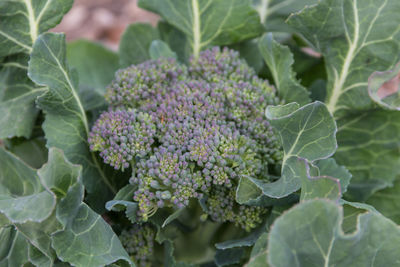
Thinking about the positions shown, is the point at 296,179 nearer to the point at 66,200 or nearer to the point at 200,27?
the point at 66,200

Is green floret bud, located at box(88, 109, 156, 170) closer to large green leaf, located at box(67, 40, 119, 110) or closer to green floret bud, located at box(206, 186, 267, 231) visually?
green floret bud, located at box(206, 186, 267, 231)

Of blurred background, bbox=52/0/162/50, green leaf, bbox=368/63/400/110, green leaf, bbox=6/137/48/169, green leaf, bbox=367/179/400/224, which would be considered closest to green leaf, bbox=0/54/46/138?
green leaf, bbox=6/137/48/169

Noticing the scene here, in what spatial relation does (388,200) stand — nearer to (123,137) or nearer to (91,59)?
(123,137)

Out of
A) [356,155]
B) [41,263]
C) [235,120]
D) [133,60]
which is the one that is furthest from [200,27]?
[41,263]

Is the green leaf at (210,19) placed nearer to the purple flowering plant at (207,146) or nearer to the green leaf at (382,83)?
the purple flowering plant at (207,146)

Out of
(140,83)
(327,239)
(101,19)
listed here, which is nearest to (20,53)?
(140,83)
